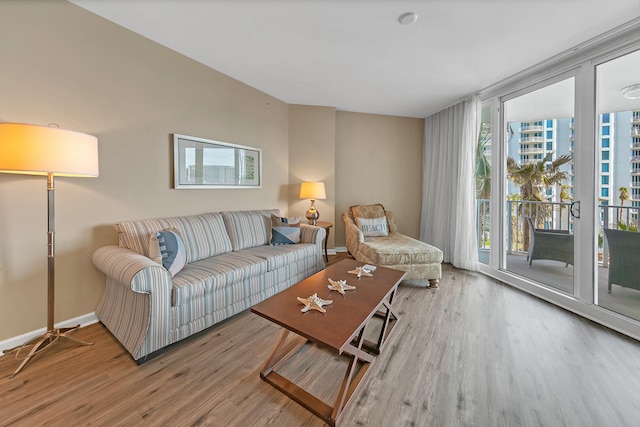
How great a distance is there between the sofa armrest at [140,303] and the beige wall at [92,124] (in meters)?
0.43

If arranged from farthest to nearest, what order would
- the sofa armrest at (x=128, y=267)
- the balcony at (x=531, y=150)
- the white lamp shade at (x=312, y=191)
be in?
the white lamp shade at (x=312, y=191), the balcony at (x=531, y=150), the sofa armrest at (x=128, y=267)

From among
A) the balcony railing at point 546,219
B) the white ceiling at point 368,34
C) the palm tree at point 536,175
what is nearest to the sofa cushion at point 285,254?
the white ceiling at point 368,34

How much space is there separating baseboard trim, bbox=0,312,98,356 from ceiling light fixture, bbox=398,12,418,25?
11.4 feet

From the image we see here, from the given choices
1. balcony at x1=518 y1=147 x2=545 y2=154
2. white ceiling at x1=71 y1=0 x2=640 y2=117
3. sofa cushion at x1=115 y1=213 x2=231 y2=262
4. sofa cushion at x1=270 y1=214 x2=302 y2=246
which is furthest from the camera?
sofa cushion at x1=270 y1=214 x2=302 y2=246

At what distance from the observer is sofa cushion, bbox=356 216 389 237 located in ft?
12.7

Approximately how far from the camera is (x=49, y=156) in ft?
4.95

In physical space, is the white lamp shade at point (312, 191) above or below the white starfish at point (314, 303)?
above

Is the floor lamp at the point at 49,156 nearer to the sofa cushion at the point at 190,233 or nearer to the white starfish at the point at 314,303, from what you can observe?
the sofa cushion at the point at 190,233

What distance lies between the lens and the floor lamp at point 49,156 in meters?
1.44

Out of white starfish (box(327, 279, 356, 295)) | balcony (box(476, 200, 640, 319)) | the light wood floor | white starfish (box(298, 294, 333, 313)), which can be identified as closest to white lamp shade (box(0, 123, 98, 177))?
the light wood floor

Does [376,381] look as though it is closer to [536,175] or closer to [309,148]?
[536,175]

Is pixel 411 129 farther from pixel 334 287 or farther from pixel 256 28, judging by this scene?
pixel 334 287

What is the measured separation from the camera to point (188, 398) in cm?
138

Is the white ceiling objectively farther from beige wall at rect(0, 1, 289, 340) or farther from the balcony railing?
the balcony railing
